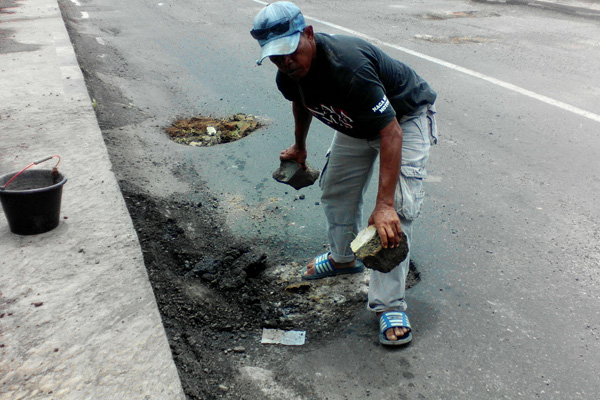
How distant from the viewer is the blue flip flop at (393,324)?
266 centimetres

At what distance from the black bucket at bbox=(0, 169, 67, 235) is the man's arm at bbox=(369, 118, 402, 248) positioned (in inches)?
76.2

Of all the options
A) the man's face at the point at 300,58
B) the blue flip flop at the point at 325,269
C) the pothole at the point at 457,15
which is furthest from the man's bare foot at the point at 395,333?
the pothole at the point at 457,15

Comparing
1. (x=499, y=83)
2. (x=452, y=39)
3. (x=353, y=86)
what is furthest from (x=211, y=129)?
(x=452, y=39)

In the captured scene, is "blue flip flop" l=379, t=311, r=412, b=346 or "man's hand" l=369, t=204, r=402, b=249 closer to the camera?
"man's hand" l=369, t=204, r=402, b=249

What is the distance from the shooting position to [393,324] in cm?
267

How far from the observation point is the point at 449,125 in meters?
5.42

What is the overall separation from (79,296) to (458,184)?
2922 mm

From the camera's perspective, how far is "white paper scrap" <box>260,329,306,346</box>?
2.75m

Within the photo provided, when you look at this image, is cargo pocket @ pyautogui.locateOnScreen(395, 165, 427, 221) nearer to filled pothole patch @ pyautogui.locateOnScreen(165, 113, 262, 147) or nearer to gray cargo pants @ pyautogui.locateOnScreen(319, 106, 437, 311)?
gray cargo pants @ pyautogui.locateOnScreen(319, 106, 437, 311)

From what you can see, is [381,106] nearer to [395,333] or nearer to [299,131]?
[299,131]

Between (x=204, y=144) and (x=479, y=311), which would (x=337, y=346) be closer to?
(x=479, y=311)

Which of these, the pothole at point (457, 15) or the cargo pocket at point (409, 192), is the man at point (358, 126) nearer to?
the cargo pocket at point (409, 192)

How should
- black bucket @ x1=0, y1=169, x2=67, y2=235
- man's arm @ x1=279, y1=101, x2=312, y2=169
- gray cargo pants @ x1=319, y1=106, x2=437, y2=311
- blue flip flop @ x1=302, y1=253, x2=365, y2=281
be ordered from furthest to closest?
blue flip flop @ x1=302, y1=253, x2=365, y2=281, black bucket @ x1=0, y1=169, x2=67, y2=235, man's arm @ x1=279, y1=101, x2=312, y2=169, gray cargo pants @ x1=319, y1=106, x2=437, y2=311

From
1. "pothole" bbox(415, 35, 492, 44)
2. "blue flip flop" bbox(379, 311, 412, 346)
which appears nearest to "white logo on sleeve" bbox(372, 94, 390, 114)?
"blue flip flop" bbox(379, 311, 412, 346)
